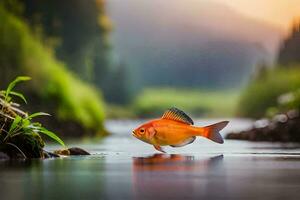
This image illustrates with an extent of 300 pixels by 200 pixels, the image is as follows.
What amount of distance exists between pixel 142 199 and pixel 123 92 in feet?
25.3

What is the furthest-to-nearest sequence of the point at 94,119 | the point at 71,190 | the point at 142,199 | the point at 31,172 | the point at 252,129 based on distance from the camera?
the point at 94,119, the point at 252,129, the point at 31,172, the point at 71,190, the point at 142,199

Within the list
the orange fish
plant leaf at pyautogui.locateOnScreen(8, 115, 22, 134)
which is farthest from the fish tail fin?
plant leaf at pyautogui.locateOnScreen(8, 115, 22, 134)

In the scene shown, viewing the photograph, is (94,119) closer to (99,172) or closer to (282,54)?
(282,54)

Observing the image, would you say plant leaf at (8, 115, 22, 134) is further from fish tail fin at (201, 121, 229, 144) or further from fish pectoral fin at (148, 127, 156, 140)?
fish tail fin at (201, 121, 229, 144)

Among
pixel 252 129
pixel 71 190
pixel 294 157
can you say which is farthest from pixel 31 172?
pixel 252 129

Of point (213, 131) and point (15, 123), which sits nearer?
point (213, 131)

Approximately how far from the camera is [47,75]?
10.7 metres

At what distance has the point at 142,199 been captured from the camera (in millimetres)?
3354

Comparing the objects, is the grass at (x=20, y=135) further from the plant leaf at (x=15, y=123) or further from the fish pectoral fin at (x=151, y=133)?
the fish pectoral fin at (x=151, y=133)

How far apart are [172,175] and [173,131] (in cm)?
82

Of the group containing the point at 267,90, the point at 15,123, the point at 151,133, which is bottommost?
the point at 151,133

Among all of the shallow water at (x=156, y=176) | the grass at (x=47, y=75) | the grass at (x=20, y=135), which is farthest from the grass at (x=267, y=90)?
the grass at (x=20, y=135)

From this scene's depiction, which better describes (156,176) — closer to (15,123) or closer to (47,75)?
(15,123)

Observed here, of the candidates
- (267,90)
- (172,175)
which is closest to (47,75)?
(267,90)
